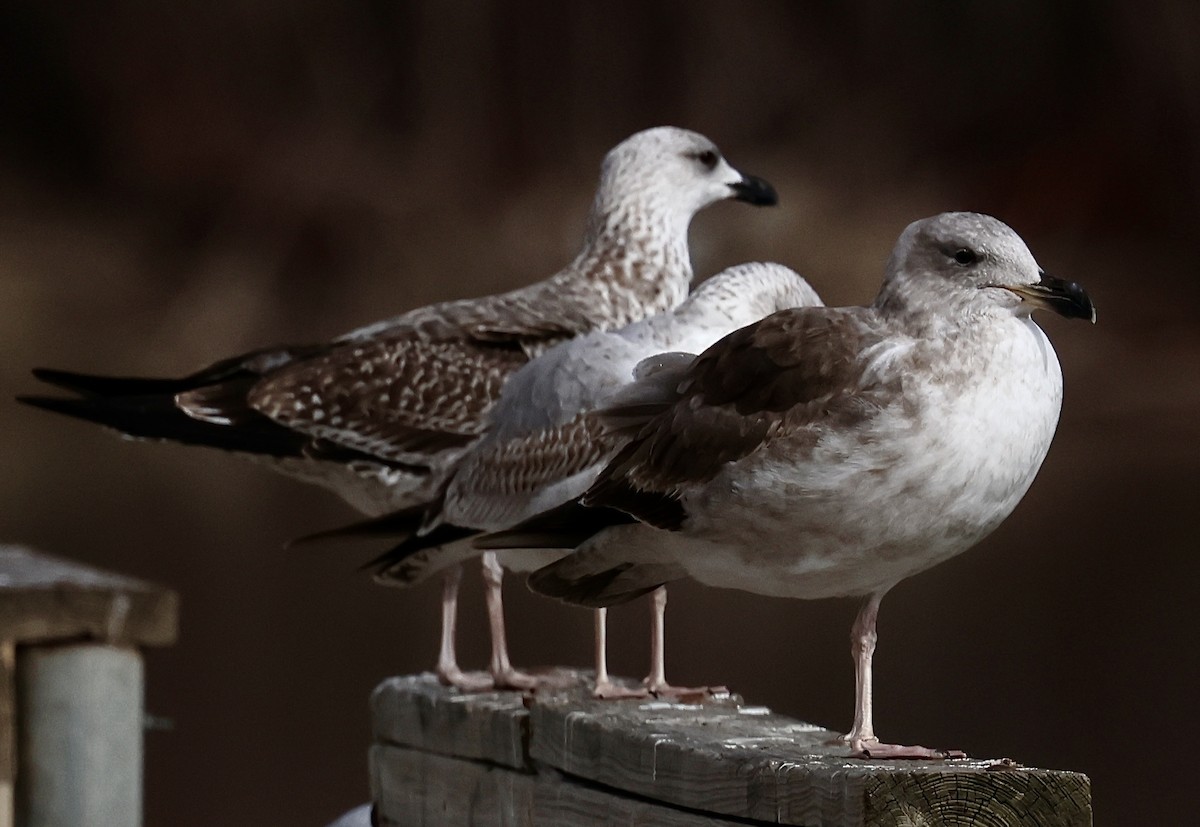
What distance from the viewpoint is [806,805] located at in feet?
8.43

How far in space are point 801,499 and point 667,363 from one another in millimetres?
515

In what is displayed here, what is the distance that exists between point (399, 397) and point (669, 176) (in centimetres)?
75

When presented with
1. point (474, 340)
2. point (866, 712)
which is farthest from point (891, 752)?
point (474, 340)

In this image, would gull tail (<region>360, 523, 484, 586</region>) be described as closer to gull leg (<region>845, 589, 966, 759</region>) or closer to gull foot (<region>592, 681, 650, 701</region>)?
gull foot (<region>592, 681, 650, 701</region>)

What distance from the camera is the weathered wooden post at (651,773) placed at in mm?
2514

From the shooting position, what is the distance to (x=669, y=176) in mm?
4688

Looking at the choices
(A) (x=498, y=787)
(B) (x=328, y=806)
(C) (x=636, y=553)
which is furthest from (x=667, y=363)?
(B) (x=328, y=806)

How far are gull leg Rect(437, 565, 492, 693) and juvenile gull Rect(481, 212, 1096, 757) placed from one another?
0.95 meters

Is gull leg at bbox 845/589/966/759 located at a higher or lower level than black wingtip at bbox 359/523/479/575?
lower

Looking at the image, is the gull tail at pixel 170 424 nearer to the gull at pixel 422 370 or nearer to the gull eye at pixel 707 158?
the gull at pixel 422 370

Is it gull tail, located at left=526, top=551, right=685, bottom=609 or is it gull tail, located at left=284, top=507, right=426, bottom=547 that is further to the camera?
gull tail, located at left=284, top=507, right=426, bottom=547

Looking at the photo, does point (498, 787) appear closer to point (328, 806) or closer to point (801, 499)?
point (801, 499)

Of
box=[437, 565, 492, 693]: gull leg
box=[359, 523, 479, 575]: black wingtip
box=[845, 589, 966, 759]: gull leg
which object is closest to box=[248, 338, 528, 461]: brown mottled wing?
box=[437, 565, 492, 693]: gull leg

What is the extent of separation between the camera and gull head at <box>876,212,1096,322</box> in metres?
2.65
